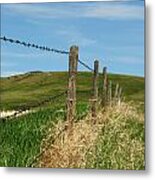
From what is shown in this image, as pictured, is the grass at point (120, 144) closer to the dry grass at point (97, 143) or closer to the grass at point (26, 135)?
the dry grass at point (97, 143)

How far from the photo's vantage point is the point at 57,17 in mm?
3729

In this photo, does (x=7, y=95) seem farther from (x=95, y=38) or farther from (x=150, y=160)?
(x=150, y=160)

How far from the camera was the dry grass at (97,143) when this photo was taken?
3.67 metres

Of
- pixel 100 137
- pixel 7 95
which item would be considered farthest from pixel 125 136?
pixel 7 95

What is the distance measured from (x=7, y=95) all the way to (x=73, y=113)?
320 mm

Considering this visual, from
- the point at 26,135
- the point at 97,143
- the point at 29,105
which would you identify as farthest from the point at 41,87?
the point at 97,143

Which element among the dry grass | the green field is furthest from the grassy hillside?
the dry grass

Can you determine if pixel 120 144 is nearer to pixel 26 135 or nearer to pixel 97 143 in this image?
pixel 97 143

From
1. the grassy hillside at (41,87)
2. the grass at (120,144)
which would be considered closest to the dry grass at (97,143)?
the grass at (120,144)

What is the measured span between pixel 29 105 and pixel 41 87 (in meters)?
0.11

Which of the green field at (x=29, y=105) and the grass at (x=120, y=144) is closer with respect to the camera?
the grass at (x=120, y=144)

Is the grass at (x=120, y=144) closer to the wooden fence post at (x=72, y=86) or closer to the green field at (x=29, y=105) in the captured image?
the green field at (x=29, y=105)

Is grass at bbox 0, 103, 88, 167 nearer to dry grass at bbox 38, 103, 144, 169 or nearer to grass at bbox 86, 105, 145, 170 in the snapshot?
dry grass at bbox 38, 103, 144, 169

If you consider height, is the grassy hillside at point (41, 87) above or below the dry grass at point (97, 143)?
above
